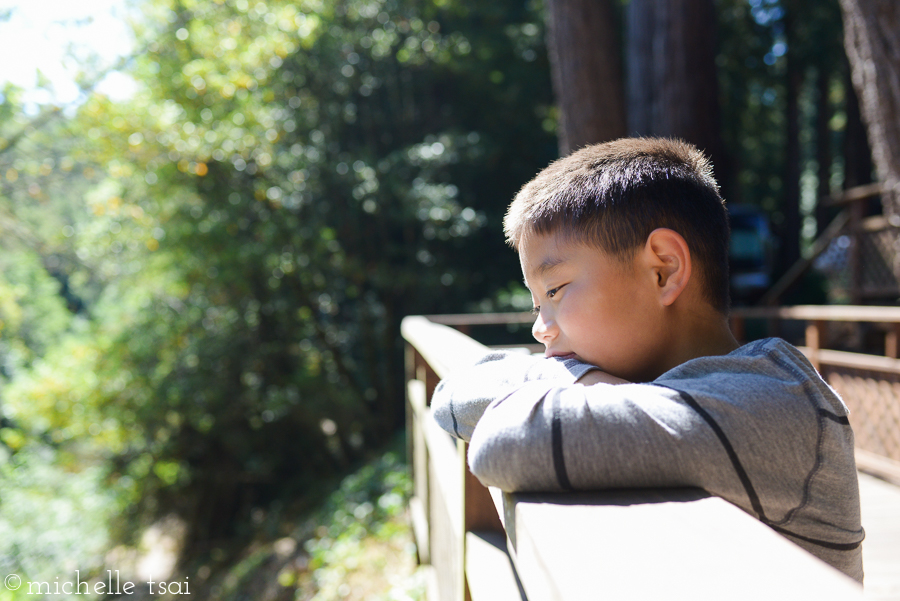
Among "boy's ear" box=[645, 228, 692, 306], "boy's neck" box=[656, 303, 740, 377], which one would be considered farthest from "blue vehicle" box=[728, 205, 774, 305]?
"boy's ear" box=[645, 228, 692, 306]

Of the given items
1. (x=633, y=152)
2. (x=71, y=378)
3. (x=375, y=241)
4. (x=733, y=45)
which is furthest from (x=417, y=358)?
(x=733, y=45)

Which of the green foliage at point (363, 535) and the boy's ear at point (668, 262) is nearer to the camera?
the boy's ear at point (668, 262)

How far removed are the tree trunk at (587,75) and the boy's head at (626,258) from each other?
3827 millimetres

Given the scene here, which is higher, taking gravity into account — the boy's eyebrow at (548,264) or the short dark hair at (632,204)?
the short dark hair at (632,204)

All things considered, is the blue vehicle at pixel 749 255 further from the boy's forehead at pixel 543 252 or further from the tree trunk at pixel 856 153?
the boy's forehead at pixel 543 252

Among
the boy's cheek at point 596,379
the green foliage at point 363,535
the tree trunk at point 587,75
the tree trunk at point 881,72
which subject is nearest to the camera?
the boy's cheek at point 596,379

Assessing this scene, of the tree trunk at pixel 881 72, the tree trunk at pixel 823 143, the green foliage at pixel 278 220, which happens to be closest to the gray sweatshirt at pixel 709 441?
the tree trunk at pixel 881 72

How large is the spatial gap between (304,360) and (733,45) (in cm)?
914

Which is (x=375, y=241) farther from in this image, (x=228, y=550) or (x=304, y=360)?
(x=228, y=550)

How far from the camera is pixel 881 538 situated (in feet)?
9.27

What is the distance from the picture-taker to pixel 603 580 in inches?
16.2

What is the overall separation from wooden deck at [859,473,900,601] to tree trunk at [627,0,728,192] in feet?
8.61

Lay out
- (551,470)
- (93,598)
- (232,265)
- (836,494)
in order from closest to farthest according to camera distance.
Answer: (551,470)
(836,494)
(232,265)
(93,598)

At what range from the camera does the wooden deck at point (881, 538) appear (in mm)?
2340
